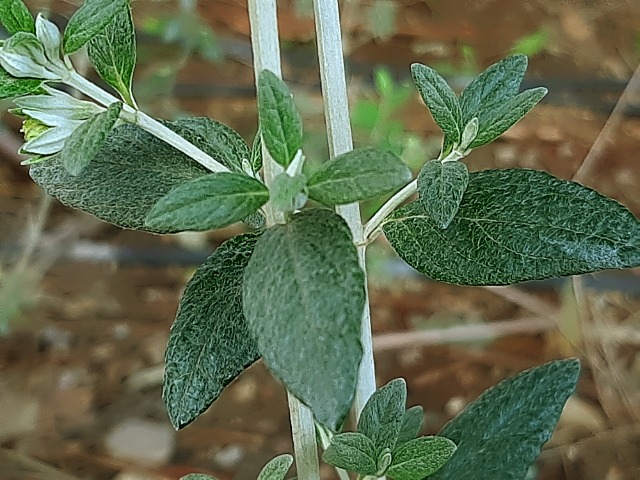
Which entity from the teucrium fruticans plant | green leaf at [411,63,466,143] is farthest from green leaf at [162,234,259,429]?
green leaf at [411,63,466,143]

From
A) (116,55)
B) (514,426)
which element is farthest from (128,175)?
(514,426)

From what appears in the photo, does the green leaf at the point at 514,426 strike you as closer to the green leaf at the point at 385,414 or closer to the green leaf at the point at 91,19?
the green leaf at the point at 385,414

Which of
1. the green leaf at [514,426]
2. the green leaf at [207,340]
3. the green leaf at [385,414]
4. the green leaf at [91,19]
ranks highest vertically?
the green leaf at [91,19]

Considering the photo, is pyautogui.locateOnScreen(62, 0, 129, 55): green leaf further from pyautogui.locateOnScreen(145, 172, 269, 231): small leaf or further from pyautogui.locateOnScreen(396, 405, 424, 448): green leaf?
pyautogui.locateOnScreen(396, 405, 424, 448): green leaf

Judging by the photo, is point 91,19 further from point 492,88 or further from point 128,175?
point 492,88

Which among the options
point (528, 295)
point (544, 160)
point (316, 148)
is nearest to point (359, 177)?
point (316, 148)

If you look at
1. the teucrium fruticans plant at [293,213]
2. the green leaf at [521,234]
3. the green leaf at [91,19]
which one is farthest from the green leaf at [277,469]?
the green leaf at [91,19]
